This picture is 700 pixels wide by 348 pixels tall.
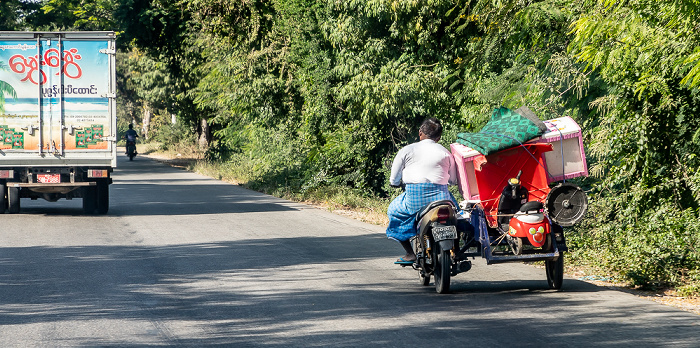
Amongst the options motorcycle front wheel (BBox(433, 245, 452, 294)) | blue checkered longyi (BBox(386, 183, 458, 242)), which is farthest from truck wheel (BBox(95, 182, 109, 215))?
motorcycle front wheel (BBox(433, 245, 452, 294))

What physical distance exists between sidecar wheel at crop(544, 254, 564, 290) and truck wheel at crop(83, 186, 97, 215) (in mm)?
10904

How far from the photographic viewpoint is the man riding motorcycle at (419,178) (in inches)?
327

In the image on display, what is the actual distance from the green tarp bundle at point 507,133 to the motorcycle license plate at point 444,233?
89cm

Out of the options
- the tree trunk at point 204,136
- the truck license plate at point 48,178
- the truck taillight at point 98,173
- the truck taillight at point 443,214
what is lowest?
the truck taillight at point 443,214

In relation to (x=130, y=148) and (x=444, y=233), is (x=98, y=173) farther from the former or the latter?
(x=130, y=148)

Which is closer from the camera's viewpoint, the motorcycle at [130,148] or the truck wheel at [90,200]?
the truck wheel at [90,200]

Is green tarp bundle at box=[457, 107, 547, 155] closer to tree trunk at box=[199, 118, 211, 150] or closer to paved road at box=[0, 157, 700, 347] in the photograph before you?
paved road at box=[0, 157, 700, 347]

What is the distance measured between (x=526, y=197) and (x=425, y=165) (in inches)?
43.4

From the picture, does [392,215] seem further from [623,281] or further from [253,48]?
[253,48]

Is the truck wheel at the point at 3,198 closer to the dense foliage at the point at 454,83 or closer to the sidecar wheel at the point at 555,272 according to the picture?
the dense foliage at the point at 454,83

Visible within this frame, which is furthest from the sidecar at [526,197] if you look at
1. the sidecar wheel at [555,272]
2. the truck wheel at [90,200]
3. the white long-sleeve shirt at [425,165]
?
the truck wheel at [90,200]

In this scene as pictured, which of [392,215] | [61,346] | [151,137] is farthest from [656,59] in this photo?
[151,137]

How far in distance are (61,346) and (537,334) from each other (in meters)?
3.59

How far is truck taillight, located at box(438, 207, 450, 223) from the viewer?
7996 mm
